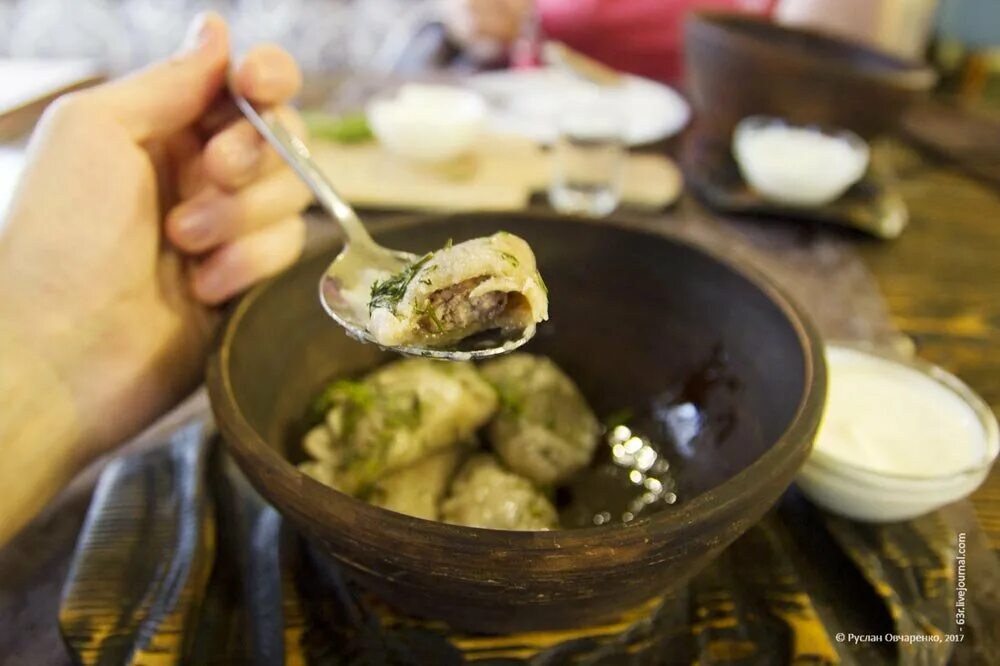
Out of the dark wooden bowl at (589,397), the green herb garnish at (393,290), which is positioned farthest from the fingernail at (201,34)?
the green herb garnish at (393,290)

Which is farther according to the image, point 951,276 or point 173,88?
point 951,276

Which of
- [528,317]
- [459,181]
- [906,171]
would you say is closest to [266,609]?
[528,317]

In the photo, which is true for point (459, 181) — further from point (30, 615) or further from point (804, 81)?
point (30, 615)

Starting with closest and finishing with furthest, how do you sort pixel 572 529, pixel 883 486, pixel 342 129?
pixel 572 529 < pixel 883 486 < pixel 342 129

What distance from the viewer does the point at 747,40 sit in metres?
1.48

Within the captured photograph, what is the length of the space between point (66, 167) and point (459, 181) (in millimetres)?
805

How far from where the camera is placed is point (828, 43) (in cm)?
167

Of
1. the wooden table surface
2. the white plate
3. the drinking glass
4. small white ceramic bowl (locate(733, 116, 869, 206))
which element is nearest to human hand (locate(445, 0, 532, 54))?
the white plate

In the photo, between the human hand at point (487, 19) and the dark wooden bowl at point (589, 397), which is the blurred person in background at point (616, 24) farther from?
the dark wooden bowl at point (589, 397)

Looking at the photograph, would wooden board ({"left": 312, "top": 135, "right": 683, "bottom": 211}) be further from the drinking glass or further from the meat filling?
the meat filling

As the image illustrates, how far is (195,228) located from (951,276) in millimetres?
1211

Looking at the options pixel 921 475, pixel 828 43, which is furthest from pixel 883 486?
pixel 828 43

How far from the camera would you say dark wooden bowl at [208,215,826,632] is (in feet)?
1.74

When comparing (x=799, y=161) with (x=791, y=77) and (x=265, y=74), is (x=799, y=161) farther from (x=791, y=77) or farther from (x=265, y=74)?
(x=265, y=74)
